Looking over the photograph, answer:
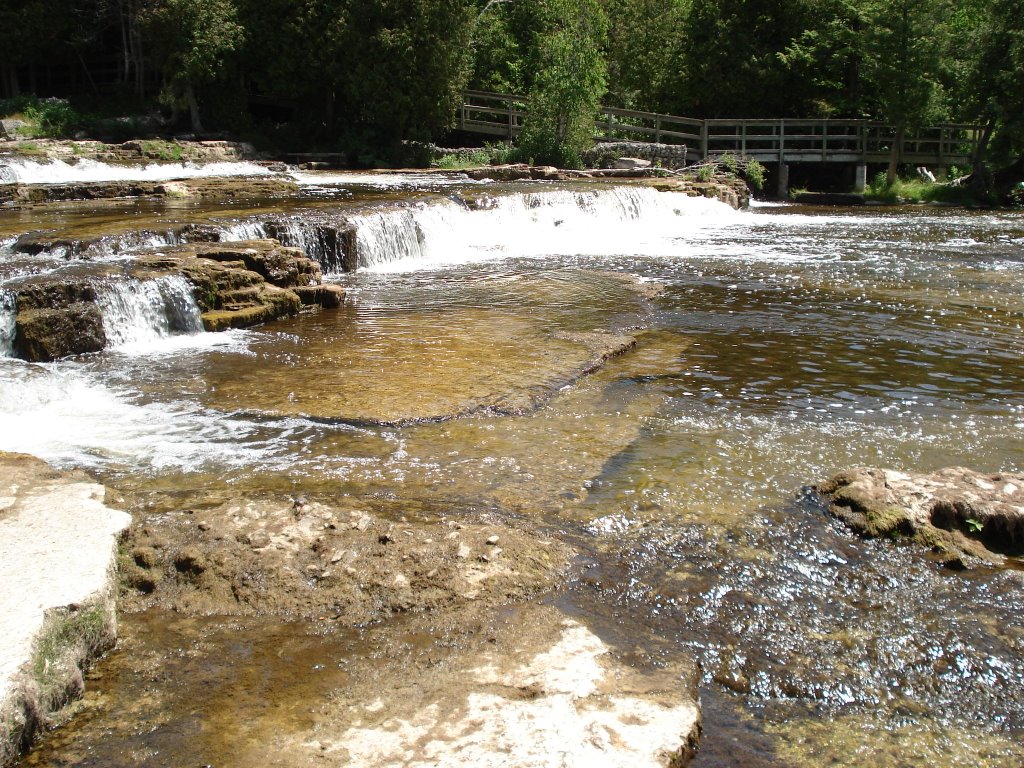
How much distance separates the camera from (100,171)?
21.5 metres

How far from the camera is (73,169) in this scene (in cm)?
2092

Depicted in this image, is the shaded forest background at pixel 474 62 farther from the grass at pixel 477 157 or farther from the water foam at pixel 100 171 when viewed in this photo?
the water foam at pixel 100 171

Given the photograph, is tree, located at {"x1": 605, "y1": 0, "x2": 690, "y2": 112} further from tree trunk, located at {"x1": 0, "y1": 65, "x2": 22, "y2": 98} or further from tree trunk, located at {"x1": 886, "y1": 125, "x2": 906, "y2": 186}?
tree trunk, located at {"x1": 0, "y1": 65, "x2": 22, "y2": 98}

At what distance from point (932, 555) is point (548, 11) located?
96.7 feet

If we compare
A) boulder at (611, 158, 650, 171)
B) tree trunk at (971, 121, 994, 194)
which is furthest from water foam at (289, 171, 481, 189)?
tree trunk at (971, 121, 994, 194)

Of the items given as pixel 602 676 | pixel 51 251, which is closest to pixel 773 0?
pixel 51 251

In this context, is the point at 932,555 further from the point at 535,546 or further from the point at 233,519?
the point at 233,519

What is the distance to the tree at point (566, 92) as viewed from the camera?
2494 centimetres

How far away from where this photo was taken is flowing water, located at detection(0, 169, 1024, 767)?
328cm

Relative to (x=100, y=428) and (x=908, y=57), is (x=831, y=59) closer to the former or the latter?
(x=908, y=57)

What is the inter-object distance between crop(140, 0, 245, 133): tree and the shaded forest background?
0.06 meters

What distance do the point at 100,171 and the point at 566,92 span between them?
1249 centimetres

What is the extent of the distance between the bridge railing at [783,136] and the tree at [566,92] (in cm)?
214

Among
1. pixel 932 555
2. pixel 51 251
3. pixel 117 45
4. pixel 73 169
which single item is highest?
pixel 117 45
